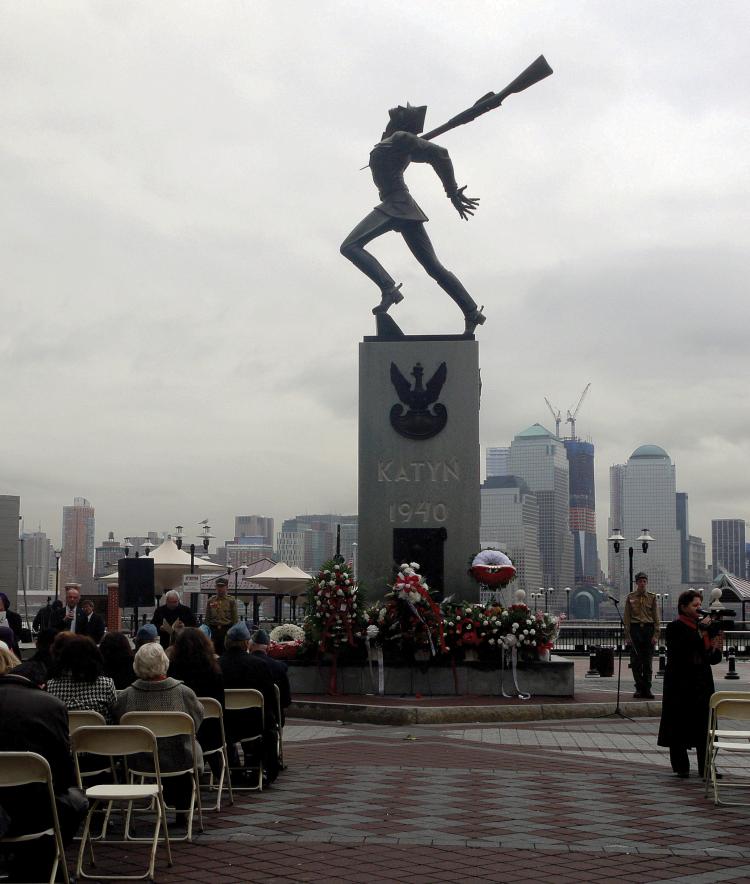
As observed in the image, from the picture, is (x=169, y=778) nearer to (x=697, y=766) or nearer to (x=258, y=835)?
(x=258, y=835)

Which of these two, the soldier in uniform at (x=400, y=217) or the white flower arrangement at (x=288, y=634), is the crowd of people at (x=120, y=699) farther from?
the soldier in uniform at (x=400, y=217)

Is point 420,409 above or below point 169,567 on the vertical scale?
above

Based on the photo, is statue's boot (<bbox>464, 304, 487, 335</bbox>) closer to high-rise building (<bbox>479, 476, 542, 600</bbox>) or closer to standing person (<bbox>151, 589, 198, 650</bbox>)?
standing person (<bbox>151, 589, 198, 650</bbox>)

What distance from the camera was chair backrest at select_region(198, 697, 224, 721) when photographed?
9133 mm

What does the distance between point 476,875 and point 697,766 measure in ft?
17.2

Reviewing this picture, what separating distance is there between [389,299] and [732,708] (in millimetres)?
11846

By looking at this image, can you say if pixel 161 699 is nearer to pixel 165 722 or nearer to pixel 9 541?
pixel 165 722

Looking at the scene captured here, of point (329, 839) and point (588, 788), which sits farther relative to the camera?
point (588, 788)

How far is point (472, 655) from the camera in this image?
1716cm

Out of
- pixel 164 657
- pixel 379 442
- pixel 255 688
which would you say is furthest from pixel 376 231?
pixel 164 657

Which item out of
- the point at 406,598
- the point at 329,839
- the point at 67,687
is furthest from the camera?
the point at 406,598

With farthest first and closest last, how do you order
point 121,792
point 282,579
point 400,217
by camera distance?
point 282,579, point 400,217, point 121,792

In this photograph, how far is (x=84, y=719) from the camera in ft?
26.3

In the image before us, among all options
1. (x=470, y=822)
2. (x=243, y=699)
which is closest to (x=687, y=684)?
(x=470, y=822)
